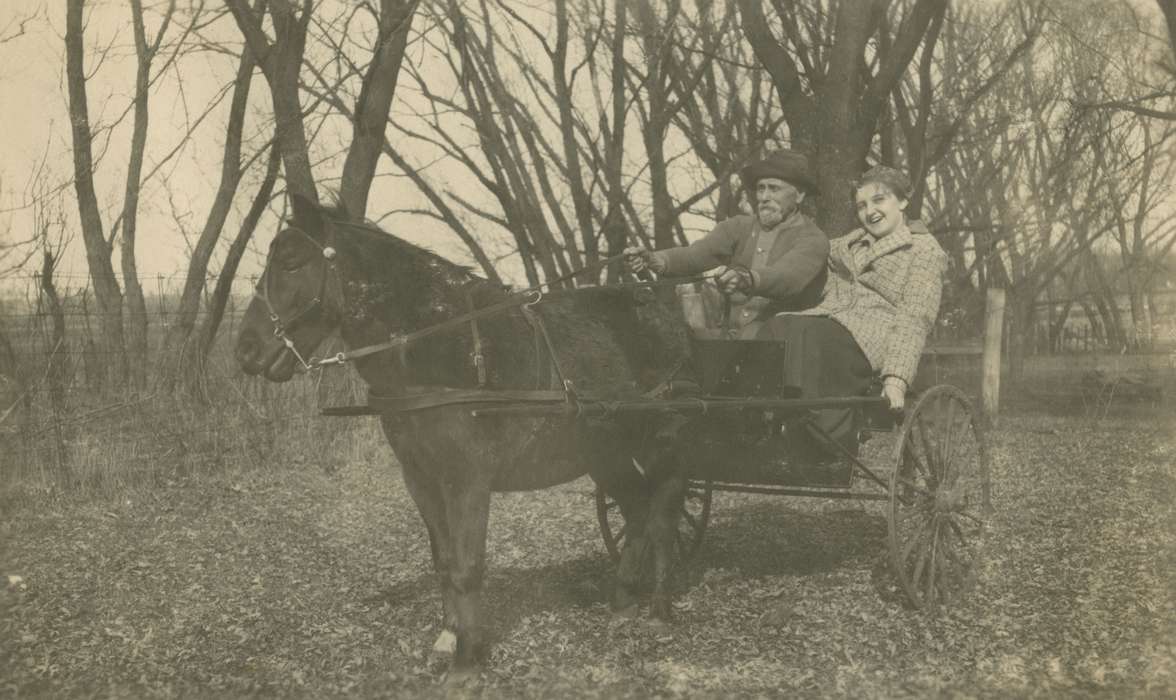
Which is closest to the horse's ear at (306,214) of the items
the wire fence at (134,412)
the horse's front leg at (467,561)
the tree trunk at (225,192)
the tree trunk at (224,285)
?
the horse's front leg at (467,561)

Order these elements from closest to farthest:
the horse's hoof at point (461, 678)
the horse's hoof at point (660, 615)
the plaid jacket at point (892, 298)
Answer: the horse's hoof at point (461, 678) → the horse's hoof at point (660, 615) → the plaid jacket at point (892, 298)

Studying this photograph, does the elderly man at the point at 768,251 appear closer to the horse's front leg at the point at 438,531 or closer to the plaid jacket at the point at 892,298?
the plaid jacket at the point at 892,298

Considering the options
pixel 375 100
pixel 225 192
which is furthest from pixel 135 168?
pixel 375 100

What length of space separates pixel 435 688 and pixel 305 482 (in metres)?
6.10

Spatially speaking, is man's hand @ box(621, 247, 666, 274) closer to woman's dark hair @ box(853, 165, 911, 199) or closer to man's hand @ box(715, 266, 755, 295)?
man's hand @ box(715, 266, 755, 295)

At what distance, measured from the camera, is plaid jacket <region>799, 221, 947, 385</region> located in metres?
6.23

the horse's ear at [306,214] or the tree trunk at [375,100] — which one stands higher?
the tree trunk at [375,100]

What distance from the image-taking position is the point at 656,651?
18.7ft

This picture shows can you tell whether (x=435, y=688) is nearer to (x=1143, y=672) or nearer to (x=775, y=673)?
(x=775, y=673)

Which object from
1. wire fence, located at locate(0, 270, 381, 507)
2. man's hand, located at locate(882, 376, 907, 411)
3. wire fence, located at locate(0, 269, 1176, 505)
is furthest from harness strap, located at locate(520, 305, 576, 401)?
wire fence, located at locate(0, 269, 1176, 505)

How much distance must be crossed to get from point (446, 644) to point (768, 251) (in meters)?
2.97

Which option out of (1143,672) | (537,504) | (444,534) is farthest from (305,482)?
(1143,672)

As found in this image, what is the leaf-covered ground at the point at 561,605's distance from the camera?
5.23 meters

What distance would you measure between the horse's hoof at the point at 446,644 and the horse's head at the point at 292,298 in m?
1.65
